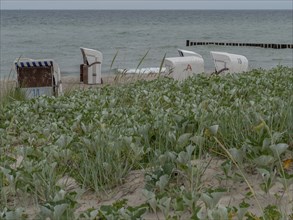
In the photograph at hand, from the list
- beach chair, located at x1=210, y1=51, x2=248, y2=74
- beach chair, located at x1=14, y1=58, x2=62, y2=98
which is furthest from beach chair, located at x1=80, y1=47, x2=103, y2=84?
beach chair, located at x1=14, y1=58, x2=62, y2=98

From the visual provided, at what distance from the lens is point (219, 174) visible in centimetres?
339

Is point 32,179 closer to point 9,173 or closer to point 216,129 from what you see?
point 9,173

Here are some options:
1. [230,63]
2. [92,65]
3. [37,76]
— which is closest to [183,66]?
[230,63]

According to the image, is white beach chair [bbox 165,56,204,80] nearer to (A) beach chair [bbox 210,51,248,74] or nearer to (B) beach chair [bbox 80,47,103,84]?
(A) beach chair [bbox 210,51,248,74]

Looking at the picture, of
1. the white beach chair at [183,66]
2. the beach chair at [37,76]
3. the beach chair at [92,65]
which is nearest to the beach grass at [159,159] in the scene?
the beach chair at [37,76]

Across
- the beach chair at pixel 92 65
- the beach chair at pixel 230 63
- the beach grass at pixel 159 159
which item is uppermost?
the beach grass at pixel 159 159

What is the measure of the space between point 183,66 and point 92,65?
16.2ft

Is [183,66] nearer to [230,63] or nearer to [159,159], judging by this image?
[230,63]

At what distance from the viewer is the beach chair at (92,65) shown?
57.6ft

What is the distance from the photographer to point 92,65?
17781 millimetres

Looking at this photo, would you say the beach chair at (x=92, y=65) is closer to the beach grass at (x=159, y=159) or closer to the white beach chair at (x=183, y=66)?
the white beach chair at (x=183, y=66)

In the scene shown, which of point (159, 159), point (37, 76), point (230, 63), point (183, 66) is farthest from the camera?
point (230, 63)

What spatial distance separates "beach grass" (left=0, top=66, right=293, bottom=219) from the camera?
2812 mm

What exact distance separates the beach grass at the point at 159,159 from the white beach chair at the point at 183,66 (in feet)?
26.7
